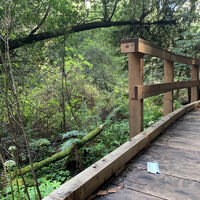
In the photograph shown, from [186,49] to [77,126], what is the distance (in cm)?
480

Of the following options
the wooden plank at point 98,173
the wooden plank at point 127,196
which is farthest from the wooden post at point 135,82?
the wooden plank at point 127,196

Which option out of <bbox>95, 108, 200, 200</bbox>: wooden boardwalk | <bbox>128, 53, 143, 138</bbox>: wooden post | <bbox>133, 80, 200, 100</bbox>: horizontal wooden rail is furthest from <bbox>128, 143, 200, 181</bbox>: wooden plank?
<bbox>133, 80, 200, 100</bbox>: horizontal wooden rail

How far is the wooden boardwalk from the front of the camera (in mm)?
1429

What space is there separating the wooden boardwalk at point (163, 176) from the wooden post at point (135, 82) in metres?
0.33

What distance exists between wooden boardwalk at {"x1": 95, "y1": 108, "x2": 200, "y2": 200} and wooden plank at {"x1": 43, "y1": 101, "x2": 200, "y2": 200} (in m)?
0.07

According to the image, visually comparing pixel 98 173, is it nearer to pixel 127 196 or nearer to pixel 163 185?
pixel 127 196

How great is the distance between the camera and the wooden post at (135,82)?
2.36m

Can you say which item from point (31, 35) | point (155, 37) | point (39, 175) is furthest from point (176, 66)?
point (39, 175)

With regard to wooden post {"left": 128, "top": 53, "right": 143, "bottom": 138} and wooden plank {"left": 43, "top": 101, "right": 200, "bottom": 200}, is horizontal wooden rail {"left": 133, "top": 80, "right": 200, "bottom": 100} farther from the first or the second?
wooden plank {"left": 43, "top": 101, "right": 200, "bottom": 200}

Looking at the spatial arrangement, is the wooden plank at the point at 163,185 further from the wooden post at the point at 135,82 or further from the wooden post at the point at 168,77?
the wooden post at the point at 168,77

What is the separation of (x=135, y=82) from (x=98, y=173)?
4.20 feet

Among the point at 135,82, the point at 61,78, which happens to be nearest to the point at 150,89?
the point at 135,82

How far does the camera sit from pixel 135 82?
2375 millimetres

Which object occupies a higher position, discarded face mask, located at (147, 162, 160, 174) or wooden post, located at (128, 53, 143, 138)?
wooden post, located at (128, 53, 143, 138)
